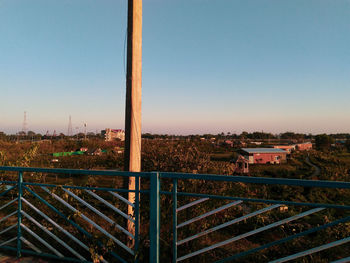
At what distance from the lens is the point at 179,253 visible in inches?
93.4

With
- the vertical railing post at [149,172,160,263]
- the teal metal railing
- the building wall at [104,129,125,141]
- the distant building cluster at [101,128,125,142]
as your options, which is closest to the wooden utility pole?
the teal metal railing

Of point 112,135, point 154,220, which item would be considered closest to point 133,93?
point 154,220

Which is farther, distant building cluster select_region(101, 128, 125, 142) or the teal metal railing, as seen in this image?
distant building cluster select_region(101, 128, 125, 142)

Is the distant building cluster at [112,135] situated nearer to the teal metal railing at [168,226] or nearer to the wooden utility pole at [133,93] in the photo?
the teal metal railing at [168,226]

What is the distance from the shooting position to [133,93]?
262 cm

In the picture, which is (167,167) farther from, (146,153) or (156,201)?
(156,201)

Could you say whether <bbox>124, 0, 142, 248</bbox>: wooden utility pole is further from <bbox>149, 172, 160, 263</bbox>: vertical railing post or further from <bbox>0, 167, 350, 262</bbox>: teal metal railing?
<bbox>149, 172, 160, 263</bbox>: vertical railing post

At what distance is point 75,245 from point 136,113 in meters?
1.77

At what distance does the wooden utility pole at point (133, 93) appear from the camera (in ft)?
8.46

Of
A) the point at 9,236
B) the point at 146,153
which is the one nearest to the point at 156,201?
the point at 146,153

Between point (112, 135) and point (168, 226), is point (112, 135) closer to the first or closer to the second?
point (112, 135)

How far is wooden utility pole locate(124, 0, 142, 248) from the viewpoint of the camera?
258 cm

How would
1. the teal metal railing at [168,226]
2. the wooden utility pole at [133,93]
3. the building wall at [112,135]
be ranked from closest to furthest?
the teal metal railing at [168,226], the wooden utility pole at [133,93], the building wall at [112,135]

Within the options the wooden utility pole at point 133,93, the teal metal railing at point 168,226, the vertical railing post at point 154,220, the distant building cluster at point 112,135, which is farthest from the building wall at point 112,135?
the vertical railing post at point 154,220
